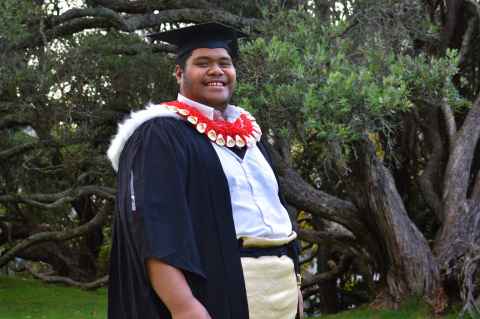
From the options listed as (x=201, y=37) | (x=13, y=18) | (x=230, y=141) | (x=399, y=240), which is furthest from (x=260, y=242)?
(x=399, y=240)

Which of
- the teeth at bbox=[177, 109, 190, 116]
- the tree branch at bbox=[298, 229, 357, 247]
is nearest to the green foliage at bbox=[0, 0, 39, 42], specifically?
the tree branch at bbox=[298, 229, 357, 247]

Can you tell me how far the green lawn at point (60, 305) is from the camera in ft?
28.4

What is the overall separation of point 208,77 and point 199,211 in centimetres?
55

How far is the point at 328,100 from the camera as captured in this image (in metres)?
6.06

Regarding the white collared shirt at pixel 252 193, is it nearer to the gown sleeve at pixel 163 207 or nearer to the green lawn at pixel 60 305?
the gown sleeve at pixel 163 207

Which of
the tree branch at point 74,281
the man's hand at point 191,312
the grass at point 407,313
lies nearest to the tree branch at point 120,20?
the grass at point 407,313

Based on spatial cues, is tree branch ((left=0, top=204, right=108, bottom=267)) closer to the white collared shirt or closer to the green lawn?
the green lawn

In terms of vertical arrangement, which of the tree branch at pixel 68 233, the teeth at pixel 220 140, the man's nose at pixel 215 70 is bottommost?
the tree branch at pixel 68 233

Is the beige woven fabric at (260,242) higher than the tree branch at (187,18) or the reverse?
the reverse

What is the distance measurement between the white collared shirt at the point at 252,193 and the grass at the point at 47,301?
761cm

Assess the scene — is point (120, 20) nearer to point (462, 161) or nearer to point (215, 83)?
point (462, 161)

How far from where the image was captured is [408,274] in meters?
8.62

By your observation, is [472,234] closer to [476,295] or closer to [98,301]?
[476,295]

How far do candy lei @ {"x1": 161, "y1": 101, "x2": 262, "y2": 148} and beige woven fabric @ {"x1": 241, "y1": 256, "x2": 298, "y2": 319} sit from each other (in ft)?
1.54
